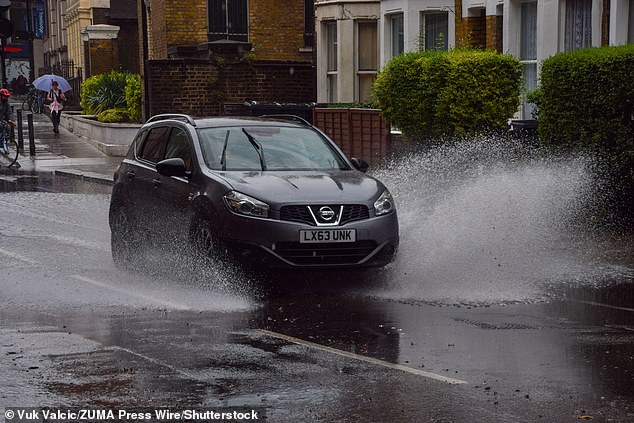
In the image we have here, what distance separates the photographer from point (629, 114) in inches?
597

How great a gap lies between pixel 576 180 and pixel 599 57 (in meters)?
1.70

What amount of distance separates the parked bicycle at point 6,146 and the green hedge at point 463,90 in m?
12.6

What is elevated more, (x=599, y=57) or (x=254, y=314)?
(x=599, y=57)

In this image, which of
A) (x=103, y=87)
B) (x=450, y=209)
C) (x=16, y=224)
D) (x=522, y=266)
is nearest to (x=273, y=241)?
(x=522, y=266)

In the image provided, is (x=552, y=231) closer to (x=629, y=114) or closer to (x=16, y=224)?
(x=629, y=114)

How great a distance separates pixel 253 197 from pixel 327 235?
76 centimetres

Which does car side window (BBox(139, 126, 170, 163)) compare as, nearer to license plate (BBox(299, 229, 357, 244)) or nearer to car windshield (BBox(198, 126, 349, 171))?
car windshield (BBox(198, 126, 349, 171))

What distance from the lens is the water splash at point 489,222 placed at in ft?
38.4

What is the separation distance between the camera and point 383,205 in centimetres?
1136

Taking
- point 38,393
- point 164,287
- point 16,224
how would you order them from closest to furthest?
point 38,393 → point 164,287 → point 16,224

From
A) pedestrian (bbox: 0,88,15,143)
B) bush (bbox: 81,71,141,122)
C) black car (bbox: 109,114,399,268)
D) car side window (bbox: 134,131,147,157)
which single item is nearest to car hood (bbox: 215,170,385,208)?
black car (bbox: 109,114,399,268)

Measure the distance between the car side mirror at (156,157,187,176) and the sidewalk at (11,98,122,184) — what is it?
45.3 ft

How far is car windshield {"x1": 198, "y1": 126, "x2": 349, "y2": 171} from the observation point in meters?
12.0

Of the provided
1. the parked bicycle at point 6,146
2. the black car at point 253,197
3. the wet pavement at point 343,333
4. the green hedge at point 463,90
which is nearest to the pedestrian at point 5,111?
the parked bicycle at point 6,146
